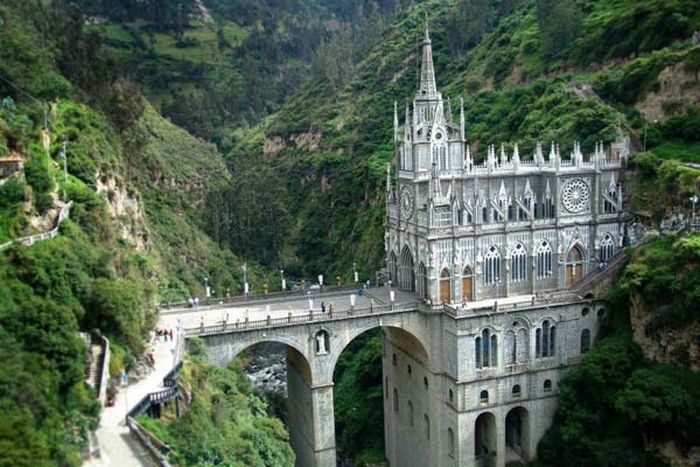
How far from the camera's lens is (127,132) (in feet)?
252

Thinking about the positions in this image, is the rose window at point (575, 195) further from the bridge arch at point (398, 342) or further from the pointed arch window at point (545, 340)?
the bridge arch at point (398, 342)

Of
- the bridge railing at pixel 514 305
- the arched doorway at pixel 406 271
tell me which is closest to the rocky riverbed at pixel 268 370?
the arched doorway at pixel 406 271

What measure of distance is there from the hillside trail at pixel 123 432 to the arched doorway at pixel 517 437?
27.6m

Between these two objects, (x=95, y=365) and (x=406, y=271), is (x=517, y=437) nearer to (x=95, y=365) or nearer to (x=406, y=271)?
(x=406, y=271)

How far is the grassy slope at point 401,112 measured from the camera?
72.2 meters

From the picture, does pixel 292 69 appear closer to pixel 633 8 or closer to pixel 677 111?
pixel 633 8

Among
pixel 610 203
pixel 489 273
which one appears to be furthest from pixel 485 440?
pixel 610 203

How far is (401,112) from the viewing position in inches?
4695

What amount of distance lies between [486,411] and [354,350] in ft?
81.4

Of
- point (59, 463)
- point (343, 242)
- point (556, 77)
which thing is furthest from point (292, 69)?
point (59, 463)

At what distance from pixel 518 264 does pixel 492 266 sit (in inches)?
87.8

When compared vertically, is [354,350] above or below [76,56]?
below

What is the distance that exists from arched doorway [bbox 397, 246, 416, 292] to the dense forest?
13299mm

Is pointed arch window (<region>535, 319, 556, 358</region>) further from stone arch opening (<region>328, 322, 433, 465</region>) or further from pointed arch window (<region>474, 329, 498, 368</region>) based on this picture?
stone arch opening (<region>328, 322, 433, 465</region>)
